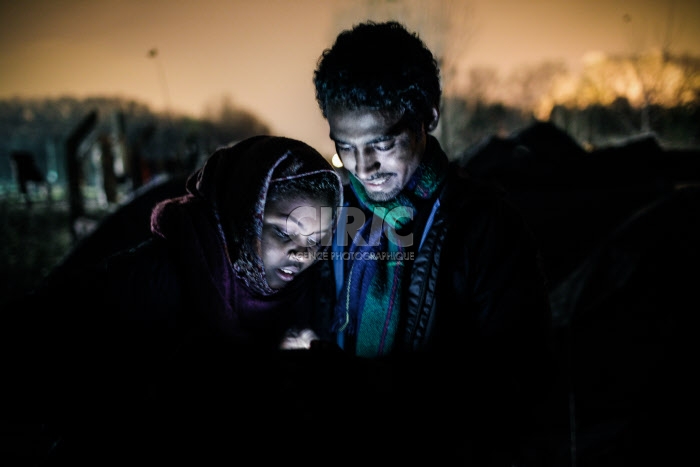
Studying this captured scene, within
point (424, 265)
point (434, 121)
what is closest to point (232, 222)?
point (424, 265)

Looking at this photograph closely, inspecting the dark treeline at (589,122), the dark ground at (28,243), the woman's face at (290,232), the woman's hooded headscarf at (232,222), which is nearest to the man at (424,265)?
the woman's face at (290,232)

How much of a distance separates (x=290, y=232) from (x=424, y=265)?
58 centimetres

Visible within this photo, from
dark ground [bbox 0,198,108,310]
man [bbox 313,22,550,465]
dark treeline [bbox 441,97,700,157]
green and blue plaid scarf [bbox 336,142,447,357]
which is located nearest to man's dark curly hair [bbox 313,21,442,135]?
man [bbox 313,22,550,465]

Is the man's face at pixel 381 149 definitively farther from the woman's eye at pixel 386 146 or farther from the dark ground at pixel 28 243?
the dark ground at pixel 28 243

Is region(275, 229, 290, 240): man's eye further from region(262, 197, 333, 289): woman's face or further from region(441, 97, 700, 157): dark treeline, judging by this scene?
region(441, 97, 700, 157): dark treeline

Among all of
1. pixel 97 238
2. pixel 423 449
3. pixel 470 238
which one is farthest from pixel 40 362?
pixel 97 238

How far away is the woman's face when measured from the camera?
4.98 ft

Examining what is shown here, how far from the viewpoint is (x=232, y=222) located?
1486mm

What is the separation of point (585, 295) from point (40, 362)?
3.18 meters

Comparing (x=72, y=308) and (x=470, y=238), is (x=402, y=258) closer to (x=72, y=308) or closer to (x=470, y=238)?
(x=470, y=238)

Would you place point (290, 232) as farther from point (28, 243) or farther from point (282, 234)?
point (28, 243)

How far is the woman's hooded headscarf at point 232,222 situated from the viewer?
1408 millimetres

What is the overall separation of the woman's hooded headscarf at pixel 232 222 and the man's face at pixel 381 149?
168mm

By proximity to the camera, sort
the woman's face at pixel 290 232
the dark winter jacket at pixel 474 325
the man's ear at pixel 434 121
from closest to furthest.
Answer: the dark winter jacket at pixel 474 325 → the woman's face at pixel 290 232 → the man's ear at pixel 434 121
